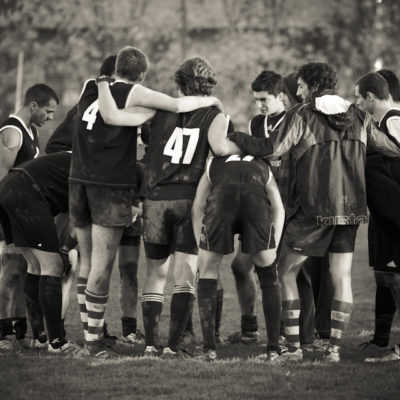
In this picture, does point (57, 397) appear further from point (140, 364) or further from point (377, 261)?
point (377, 261)

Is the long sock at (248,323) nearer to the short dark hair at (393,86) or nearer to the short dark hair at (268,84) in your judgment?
the short dark hair at (268,84)


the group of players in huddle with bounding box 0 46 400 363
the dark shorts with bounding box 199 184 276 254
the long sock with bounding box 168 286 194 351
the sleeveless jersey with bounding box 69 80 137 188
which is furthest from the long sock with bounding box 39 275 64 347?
the dark shorts with bounding box 199 184 276 254

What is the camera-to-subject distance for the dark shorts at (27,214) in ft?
23.3

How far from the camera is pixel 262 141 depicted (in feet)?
21.8

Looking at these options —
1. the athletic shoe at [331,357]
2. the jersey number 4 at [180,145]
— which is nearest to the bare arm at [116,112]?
the jersey number 4 at [180,145]

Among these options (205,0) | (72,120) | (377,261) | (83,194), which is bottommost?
(377,261)

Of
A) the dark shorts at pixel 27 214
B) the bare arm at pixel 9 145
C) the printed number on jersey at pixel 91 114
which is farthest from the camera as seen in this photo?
the bare arm at pixel 9 145

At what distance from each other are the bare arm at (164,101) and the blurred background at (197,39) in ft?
60.6

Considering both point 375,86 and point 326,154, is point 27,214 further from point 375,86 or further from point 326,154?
point 375,86

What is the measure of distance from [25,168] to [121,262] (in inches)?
51.8

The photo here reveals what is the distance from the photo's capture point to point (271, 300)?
21.4 feet

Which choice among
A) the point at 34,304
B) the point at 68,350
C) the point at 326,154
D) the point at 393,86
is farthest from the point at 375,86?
the point at 34,304

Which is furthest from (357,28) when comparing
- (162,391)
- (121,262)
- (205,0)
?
(162,391)

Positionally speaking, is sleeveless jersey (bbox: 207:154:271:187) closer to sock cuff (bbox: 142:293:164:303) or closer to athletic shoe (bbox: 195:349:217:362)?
sock cuff (bbox: 142:293:164:303)
